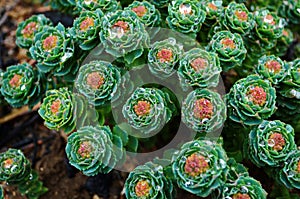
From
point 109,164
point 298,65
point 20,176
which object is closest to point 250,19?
point 298,65

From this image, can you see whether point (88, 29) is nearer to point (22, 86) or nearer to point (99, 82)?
point (99, 82)

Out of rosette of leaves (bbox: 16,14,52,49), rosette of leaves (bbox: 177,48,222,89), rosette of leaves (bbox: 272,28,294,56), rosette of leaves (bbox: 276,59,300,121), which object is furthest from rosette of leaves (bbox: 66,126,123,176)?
rosette of leaves (bbox: 272,28,294,56)

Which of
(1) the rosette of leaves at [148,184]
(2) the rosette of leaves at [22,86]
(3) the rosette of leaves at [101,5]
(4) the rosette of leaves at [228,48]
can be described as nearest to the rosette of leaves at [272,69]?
(4) the rosette of leaves at [228,48]

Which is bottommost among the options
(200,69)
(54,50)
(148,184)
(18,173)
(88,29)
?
(18,173)

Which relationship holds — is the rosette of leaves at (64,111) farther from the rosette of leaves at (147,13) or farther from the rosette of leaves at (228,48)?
the rosette of leaves at (228,48)

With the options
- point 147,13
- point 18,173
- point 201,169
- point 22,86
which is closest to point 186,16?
point 147,13

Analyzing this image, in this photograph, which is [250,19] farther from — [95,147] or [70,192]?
[70,192]
